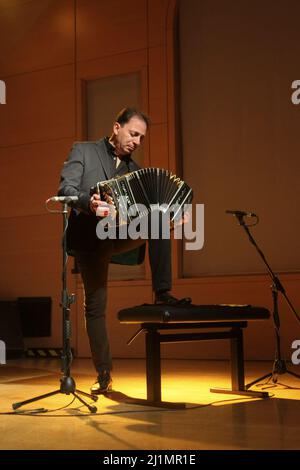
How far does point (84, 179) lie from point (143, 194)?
1.20 feet

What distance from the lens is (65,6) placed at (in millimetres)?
6043

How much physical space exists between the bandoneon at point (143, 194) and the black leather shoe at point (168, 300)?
1.21 ft

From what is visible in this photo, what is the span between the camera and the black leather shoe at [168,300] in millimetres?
2721

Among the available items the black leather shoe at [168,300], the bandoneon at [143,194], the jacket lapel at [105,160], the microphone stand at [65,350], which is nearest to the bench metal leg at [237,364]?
the black leather shoe at [168,300]

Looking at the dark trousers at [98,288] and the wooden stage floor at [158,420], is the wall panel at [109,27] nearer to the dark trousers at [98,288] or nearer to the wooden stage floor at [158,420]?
the dark trousers at [98,288]

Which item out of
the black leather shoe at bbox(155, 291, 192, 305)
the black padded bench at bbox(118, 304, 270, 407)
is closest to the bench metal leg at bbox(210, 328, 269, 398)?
the black padded bench at bbox(118, 304, 270, 407)

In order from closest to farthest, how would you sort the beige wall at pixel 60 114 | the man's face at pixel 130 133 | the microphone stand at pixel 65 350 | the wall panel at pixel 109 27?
the microphone stand at pixel 65 350 → the man's face at pixel 130 133 → the beige wall at pixel 60 114 → the wall panel at pixel 109 27

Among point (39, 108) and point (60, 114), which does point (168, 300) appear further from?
point (39, 108)

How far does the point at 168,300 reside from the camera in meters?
2.77

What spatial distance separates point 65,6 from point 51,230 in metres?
2.23

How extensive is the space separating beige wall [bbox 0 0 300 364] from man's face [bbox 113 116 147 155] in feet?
7.24

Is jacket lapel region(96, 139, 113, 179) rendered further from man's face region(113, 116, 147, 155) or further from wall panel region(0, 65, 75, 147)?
wall panel region(0, 65, 75, 147)
